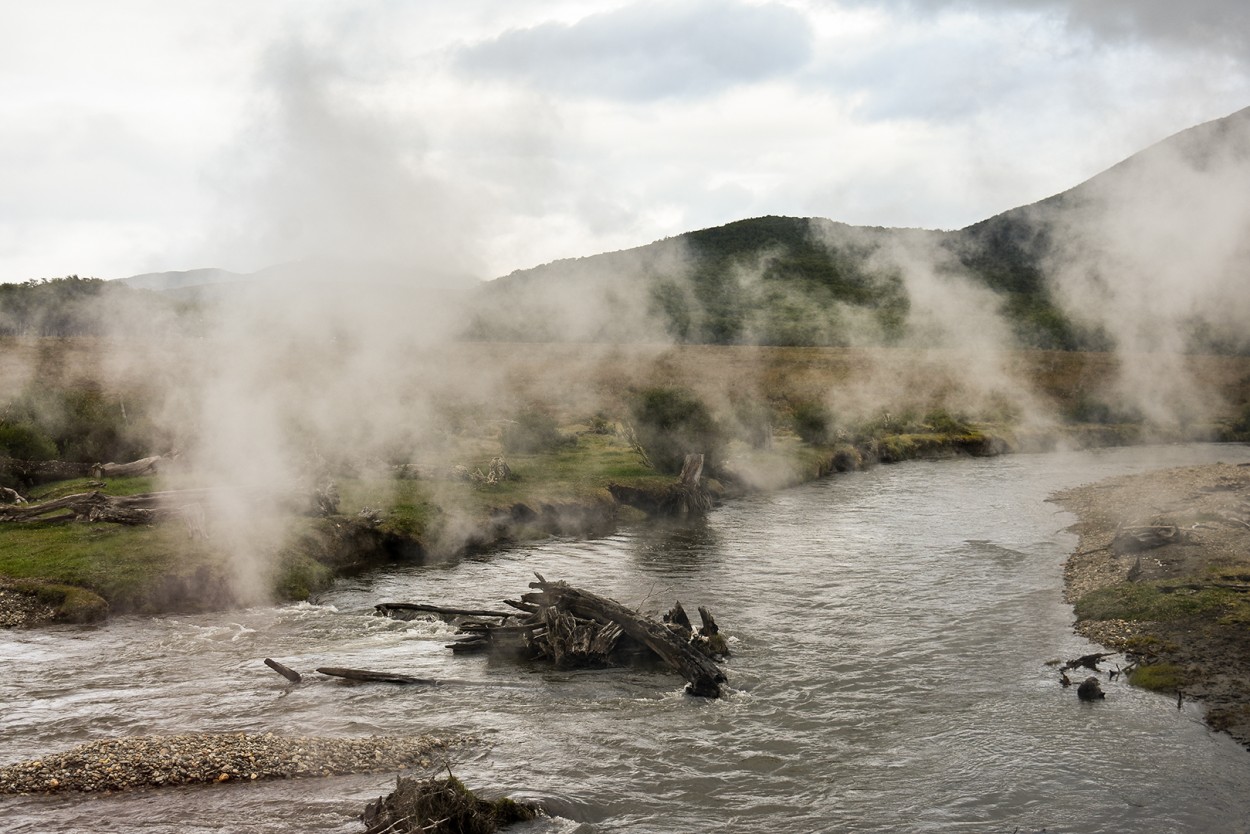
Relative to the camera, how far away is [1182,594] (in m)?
17.3

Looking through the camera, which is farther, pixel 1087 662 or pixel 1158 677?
pixel 1087 662

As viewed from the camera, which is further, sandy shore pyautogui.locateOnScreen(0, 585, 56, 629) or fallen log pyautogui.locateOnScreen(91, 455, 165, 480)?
fallen log pyautogui.locateOnScreen(91, 455, 165, 480)

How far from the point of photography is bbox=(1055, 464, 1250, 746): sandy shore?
551 inches

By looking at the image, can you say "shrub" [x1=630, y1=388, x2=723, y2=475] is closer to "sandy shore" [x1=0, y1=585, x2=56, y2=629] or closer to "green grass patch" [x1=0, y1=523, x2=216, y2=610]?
"green grass patch" [x1=0, y1=523, x2=216, y2=610]

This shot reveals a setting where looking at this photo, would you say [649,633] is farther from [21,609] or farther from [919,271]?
[919,271]

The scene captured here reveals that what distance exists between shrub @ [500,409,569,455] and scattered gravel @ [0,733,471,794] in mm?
24361

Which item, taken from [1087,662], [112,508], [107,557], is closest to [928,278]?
[1087,662]

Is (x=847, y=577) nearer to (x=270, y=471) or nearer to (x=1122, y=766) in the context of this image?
(x=1122, y=766)

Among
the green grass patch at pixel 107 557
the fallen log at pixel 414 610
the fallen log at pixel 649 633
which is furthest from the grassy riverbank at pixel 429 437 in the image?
the fallen log at pixel 649 633

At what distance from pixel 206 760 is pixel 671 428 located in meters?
25.8

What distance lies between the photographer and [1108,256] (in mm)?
57469

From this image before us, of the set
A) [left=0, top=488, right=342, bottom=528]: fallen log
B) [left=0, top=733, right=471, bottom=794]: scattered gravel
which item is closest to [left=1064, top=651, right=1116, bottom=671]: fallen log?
[left=0, top=733, right=471, bottom=794]: scattered gravel

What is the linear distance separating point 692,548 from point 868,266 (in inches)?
3266

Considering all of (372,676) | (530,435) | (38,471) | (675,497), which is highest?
(38,471)
